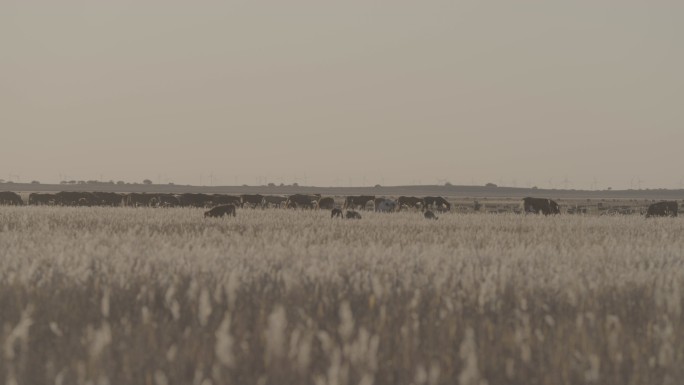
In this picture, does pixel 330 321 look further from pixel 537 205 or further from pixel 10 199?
pixel 10 199

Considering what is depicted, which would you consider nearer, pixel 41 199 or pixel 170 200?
pixel 170 200

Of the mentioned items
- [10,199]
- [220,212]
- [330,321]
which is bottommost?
[330,321]

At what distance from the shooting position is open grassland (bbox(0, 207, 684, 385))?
13.6 feet

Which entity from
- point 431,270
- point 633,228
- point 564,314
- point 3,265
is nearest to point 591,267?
point 431,270

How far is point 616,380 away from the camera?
4.19 metres

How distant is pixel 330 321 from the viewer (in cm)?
568

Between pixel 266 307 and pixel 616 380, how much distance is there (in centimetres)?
288

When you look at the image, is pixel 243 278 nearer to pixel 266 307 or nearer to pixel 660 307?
pixel 266 307

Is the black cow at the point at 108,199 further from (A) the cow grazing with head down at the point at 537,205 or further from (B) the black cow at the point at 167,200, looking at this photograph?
(A) the cow grazing with head down at the point at 537,205

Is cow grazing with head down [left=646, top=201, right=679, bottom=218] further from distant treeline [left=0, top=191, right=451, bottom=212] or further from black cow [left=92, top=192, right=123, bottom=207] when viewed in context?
black cow [left=92, top=192, right=123, bottom=207]

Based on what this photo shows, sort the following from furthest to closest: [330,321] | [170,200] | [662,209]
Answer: [170,200] → [662,209] → [330,321]

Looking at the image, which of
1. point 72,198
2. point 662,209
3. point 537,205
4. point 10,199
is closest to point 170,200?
point 72,198

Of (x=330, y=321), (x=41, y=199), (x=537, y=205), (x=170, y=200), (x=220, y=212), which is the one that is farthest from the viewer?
(x=41, y=199)

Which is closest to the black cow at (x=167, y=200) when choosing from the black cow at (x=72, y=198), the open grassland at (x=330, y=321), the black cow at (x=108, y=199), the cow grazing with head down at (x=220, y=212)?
the black cow at (x=108, y=199)
